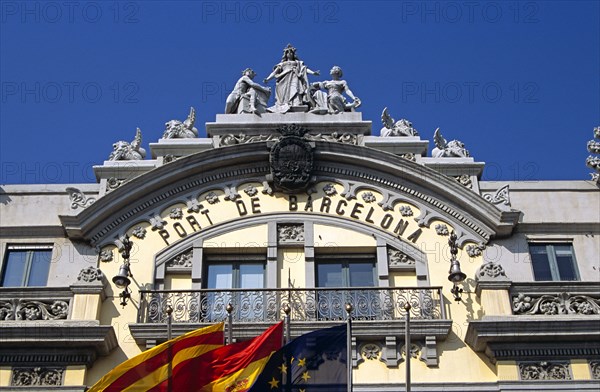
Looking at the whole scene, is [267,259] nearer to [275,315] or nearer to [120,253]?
[275,315]

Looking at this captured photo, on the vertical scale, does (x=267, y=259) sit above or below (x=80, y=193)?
below

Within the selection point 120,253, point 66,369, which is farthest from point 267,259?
point 66,369

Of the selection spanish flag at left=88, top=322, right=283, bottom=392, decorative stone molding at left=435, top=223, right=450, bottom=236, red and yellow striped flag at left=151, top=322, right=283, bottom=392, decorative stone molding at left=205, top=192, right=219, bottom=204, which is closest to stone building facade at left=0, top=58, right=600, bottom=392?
decorative stone molding at left=435, top=223, right=450, bottom=236

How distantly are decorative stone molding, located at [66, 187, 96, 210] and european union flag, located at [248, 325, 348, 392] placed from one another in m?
7.70

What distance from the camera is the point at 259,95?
31031 mm

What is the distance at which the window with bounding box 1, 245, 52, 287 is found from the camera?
27.3 metres

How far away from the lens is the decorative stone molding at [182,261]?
89.8ft

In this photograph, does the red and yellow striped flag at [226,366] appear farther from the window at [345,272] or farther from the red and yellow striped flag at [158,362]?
the window at [345,272]

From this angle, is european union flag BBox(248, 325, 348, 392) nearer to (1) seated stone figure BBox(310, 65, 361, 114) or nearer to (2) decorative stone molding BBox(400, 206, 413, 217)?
(2) decorative stone molding BBox(400, 206, 413, 217)

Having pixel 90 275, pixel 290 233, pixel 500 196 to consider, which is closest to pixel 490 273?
pixel 500 196

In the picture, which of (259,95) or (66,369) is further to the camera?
(259,95)

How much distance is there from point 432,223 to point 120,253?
7.67 m

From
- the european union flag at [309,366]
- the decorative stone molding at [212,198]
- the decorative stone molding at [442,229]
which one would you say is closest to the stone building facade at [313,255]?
the decorative stone molding at [442,229]

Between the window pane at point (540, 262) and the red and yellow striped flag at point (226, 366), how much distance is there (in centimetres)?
730
